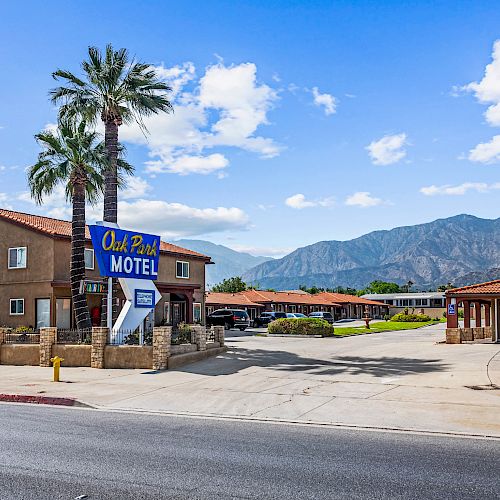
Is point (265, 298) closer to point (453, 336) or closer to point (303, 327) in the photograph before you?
point (303, 327)

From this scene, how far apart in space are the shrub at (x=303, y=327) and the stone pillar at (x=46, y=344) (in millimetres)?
19591

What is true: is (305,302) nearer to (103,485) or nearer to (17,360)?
(17,360)

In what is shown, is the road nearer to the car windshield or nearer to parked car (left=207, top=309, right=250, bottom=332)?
parked car (left=207, top=309, right=250, bottom=332)

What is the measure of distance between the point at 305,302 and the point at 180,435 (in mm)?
66895

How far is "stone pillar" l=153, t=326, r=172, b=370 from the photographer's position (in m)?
21.8

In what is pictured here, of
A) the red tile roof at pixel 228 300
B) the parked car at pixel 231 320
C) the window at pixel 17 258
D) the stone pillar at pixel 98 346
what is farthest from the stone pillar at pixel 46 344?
the red tile roof at pixel 228 300

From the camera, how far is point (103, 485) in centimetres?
754

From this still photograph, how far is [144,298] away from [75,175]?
7459 millimetres

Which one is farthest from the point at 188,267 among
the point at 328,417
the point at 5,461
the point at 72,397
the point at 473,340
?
the point at 5,461

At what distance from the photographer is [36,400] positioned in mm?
16203

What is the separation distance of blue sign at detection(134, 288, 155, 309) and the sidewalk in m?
3.59

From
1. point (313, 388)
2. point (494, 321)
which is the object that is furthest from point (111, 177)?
point (494, 321)

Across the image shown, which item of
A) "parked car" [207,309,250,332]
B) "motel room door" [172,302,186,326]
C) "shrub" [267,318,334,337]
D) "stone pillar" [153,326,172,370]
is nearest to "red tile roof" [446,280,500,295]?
"shrub" [267,318,334,337]

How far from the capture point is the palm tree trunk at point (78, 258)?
27484 millimetres
